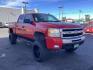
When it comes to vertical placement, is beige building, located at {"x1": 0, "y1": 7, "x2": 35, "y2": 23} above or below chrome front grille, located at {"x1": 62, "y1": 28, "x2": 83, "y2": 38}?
above

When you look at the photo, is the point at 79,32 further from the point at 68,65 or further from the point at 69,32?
the point at 68,65

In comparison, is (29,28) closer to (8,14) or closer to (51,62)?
(51,62)

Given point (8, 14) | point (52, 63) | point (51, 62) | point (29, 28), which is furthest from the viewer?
point (8, 14)

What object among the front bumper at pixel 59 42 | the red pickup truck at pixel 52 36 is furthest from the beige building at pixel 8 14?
the front bumper at pixel 59 42

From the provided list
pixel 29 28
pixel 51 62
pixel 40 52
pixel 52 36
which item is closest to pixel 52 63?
pixel 51 62

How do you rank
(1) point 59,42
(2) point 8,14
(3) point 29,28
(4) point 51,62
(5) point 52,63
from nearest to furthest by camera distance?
(1) point 59,42, (5) point 52,63, (4) point 51,62, (3) point 29,28, (2) point 8,14

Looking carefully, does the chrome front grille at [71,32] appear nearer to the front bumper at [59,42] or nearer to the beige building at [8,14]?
the front bumper at [59,42]

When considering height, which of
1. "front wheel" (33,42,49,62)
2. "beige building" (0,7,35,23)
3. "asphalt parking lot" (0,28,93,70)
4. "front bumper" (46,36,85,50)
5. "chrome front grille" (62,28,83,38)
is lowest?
"asphalt parking lot" (0,28,93,70)

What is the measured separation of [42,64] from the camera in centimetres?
737

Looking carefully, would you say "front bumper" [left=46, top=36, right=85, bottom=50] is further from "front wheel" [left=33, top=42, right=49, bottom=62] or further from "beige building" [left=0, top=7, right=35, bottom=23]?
"beige building" [left=0, top=7, right=35, bottom=23]

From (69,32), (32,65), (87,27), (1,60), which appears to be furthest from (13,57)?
(87,27)

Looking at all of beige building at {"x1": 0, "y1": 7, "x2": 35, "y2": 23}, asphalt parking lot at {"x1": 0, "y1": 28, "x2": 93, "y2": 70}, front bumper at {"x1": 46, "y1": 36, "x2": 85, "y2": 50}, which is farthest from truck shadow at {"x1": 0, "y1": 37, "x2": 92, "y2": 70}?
beige building at {"x1": 0, "y1": 7, "x2": 35, "y2": 23}

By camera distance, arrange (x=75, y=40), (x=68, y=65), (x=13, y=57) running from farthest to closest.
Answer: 1. (x=13, y=57)
2. (x=75, y=40)
3. (x=68, y=65)

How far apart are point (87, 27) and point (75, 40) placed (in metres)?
14.7
